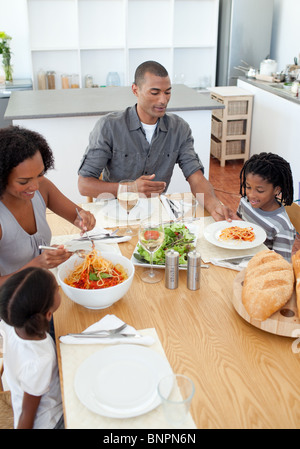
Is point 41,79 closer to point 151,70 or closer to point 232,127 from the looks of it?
point 232,127

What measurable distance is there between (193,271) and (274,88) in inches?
146

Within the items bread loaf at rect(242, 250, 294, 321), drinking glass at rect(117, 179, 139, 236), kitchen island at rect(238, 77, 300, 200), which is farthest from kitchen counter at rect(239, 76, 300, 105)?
bread loaf at rect(242, 250, 294, 321)

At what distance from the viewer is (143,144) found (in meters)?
2.49

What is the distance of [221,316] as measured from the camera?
134 centimetres

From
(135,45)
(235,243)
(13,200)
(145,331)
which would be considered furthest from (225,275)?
(135,45)

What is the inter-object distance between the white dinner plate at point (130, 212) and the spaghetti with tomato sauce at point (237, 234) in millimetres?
398

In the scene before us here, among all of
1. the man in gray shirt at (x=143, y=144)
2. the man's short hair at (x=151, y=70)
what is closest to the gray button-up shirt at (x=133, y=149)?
the man in gray shirt at (x=143, y=144)

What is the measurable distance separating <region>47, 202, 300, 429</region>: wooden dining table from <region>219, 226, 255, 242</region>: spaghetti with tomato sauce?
16cm

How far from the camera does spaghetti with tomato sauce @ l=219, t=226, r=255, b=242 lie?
1702 mm

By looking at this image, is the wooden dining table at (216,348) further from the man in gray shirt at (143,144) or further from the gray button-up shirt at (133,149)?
the gray button-up shirt at (133,149)

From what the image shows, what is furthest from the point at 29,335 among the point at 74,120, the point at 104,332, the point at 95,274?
the point at 74,120

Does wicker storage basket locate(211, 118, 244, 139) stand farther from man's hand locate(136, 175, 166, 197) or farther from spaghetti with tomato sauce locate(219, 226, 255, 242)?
spaghetti with tomato sauce locate(219, 226, 255, 242)

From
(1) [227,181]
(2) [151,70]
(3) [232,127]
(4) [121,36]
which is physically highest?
(4) [121,36]

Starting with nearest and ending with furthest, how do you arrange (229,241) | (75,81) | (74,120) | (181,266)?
(181,266) < (229,241) < (74,120) < (75,81)
